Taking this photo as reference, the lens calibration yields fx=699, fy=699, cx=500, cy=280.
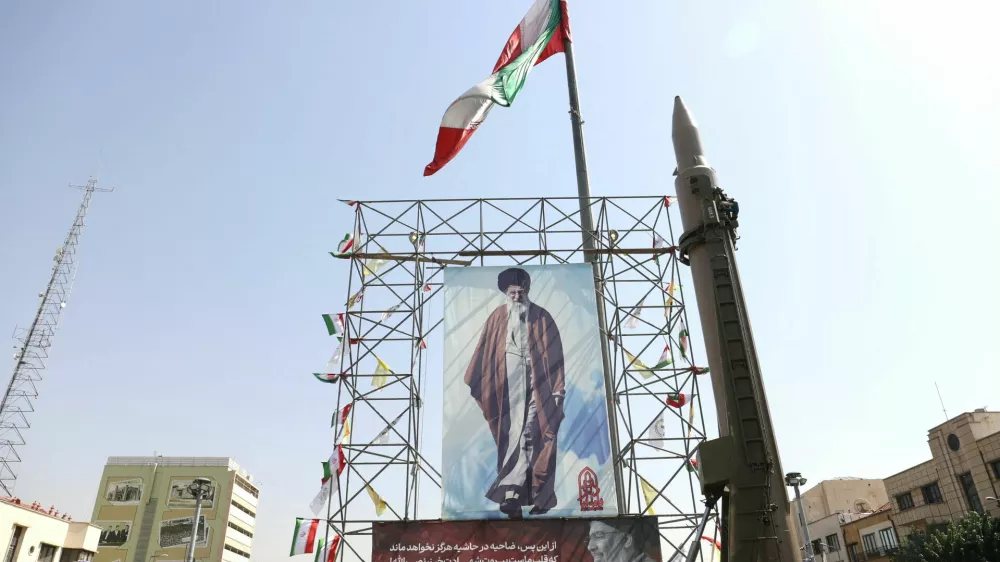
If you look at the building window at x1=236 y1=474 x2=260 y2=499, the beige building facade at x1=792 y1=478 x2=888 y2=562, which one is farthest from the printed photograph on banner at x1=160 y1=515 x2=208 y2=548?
the beige building facade at x1=792 y1=478 x2=888 y2=562

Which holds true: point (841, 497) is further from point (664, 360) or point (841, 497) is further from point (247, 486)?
point (247, 486)

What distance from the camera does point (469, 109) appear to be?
713 inches

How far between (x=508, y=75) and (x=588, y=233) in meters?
4.79

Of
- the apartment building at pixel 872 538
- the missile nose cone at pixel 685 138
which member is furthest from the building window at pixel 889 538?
the missile nose cone at pixel 685 138

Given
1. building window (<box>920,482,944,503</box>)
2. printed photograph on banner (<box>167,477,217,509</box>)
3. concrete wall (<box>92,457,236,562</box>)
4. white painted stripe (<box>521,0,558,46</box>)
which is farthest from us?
printed photograph on banner (<box>167,477,217,509</box>)

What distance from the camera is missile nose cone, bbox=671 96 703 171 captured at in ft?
41.9

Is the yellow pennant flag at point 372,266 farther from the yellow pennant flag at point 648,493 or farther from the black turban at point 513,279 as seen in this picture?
the yellow pennant flag at point 648,493

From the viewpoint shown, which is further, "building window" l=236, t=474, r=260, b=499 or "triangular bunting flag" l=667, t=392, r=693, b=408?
"building window" l=236, t=474, r=260, b=499

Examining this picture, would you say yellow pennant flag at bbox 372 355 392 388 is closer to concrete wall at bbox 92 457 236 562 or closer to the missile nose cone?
the missile nose cone

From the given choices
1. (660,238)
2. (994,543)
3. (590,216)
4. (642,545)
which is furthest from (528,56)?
(994,543)

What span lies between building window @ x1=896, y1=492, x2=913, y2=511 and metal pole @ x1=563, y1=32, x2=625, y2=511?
960 inches

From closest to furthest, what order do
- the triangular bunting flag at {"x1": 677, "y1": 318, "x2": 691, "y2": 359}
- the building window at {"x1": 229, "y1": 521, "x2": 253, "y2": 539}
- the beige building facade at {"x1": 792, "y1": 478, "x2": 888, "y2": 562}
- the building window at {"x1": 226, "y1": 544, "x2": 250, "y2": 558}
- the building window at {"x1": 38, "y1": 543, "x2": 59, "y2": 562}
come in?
the triangular bunting flag at {"x1": 677, "y1": 318, "x2": 691, "y2": 359}, the building window at {"x1": 38, "y1": 543, "x2": 59, "y2": 562}, the beige building facade at {"x1": 792, "y1": 478, "x2": 888, "y2": 562}, the building window at {"x1": 226, "y1": 544, "x2": 250, "y2": 558}, the building window at {"x1": 229, "y1": 521, "x2": 253, "y2": 539}

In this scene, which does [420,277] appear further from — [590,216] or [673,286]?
[673,286]

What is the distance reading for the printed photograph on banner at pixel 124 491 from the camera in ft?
185
